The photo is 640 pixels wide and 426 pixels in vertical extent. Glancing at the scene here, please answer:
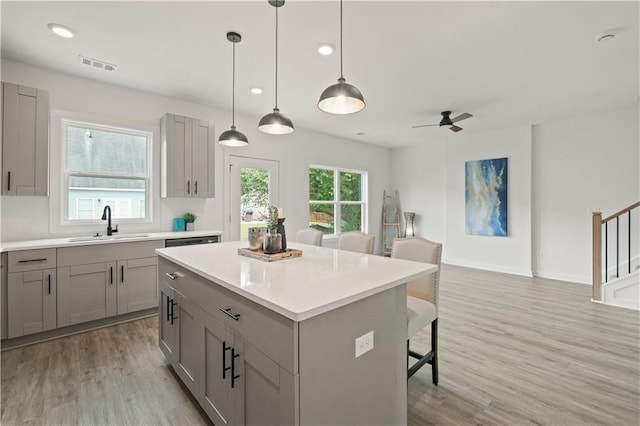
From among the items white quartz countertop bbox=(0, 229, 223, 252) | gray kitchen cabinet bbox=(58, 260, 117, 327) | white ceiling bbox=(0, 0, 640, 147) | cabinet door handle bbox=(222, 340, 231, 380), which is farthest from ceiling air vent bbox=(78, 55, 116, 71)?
cabinet door handle bbox=(222, 340, 231, 380)

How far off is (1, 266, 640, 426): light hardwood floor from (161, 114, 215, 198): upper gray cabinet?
1712mm

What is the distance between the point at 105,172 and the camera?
3.68m

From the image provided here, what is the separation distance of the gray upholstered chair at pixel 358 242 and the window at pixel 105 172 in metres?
2.81

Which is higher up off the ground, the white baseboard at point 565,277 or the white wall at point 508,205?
the white wall at point 508,205

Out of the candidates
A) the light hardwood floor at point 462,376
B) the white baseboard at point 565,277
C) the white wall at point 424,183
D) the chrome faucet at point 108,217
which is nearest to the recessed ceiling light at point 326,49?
the light hardwood floor at point 462,376

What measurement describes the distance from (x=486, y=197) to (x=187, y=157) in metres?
5.54

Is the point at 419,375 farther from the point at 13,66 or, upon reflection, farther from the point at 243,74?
the point at 13,66

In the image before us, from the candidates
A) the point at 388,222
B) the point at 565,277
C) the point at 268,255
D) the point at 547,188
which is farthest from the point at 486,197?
the point at 268,255

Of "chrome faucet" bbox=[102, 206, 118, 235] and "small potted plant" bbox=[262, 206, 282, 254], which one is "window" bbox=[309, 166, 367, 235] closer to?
"chrome faucet" bbox=[102, 206, 118, 235]

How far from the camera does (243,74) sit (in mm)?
3357

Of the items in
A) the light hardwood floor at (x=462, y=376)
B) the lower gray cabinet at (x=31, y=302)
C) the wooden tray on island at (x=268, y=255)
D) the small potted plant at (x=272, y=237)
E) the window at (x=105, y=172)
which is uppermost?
the window at (x=105, y=172)

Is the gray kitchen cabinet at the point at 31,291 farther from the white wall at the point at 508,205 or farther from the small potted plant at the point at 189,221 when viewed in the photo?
the white wall at the point at 508,205

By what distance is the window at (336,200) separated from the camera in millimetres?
6199

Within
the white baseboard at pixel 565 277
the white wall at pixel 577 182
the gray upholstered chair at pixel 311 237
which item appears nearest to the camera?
the gray upholstered chair at pixel 311 237
